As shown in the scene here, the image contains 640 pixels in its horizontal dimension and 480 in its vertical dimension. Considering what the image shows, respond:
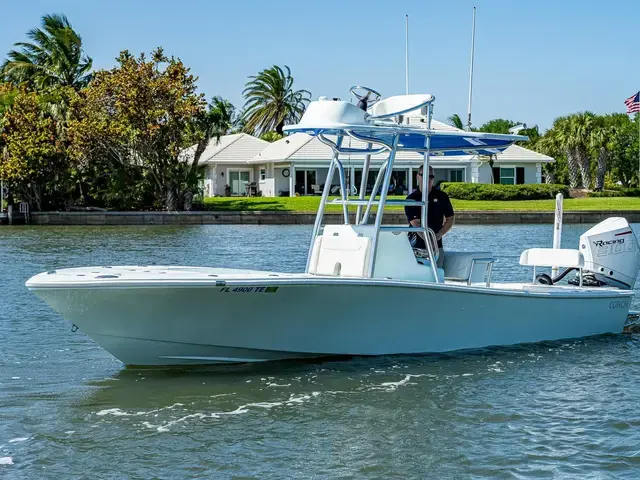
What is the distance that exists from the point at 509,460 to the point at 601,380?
337 cm

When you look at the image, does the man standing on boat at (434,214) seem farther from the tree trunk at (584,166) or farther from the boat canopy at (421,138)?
the tree trunk at (584,166)

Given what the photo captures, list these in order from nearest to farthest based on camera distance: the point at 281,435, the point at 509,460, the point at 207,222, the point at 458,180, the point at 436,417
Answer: the point at 509,460
the point at 281,435
the point at 436,417
the point at 207,222
the point at 458,180

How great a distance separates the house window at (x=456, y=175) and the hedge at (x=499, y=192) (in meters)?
9.04

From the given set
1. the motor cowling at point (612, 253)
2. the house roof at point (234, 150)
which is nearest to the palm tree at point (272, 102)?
the house roof at point (234, 150)

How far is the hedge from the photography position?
176 feet

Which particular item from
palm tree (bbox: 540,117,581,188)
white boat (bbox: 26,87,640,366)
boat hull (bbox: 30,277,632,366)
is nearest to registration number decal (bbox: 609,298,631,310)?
white boat (bbox: 26,87,640,366)

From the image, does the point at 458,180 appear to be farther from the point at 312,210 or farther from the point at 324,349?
the point at 324,349

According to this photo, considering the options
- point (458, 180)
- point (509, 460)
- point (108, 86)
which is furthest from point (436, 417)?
point (458, 180)

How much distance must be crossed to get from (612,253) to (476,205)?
37.6m

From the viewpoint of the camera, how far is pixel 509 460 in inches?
319

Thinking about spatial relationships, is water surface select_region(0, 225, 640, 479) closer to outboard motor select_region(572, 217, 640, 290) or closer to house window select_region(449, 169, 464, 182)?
outboard motor select_region(572, 217, 640, 290)

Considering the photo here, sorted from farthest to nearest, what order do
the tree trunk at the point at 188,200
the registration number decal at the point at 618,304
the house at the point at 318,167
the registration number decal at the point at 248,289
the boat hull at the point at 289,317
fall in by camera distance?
the house at the point at 318,167, the tree trunk at the point at 188,200, the registration number decal at the point at 618,304, the registration number decal at the point at 248,289, the boat hull at the point at 289,317

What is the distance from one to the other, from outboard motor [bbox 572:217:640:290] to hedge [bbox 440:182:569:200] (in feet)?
133

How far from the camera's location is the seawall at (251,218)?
4606 cm
